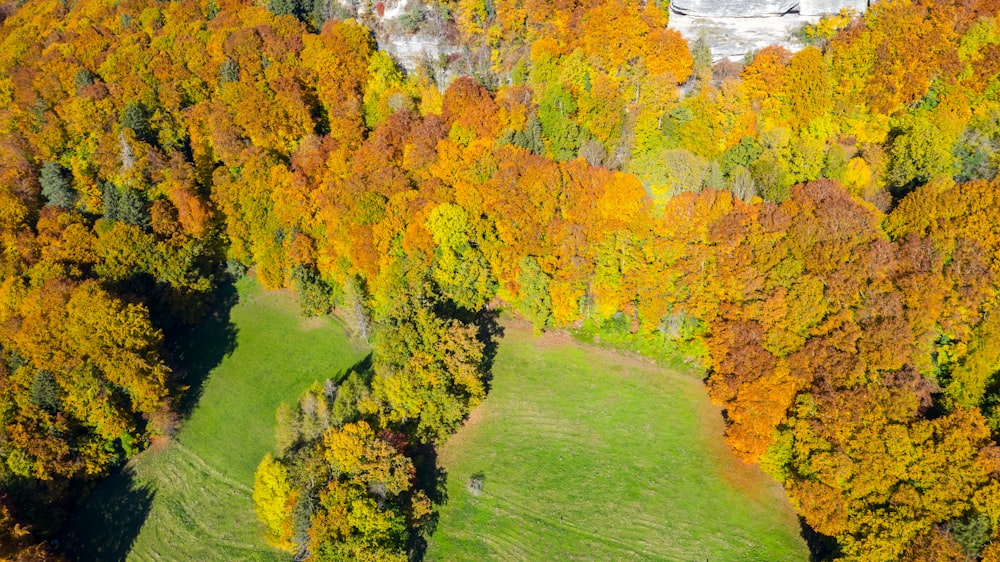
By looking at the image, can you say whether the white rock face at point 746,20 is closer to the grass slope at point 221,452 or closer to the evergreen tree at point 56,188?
the grass slope at point 221,452

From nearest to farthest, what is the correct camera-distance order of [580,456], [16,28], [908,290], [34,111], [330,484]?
[330,484] → [908,290] → [580,456] → [34,111] → [16,28]

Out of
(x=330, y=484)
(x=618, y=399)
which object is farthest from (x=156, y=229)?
(x=618, y=399)

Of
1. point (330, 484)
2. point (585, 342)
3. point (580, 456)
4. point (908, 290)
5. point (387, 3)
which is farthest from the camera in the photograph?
point (387, 3)

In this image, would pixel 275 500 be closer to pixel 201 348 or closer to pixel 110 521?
pixel 110 521

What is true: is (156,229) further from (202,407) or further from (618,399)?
(618,399)

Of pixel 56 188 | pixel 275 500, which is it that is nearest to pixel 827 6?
pixel 275 500

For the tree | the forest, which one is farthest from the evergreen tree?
the tree
